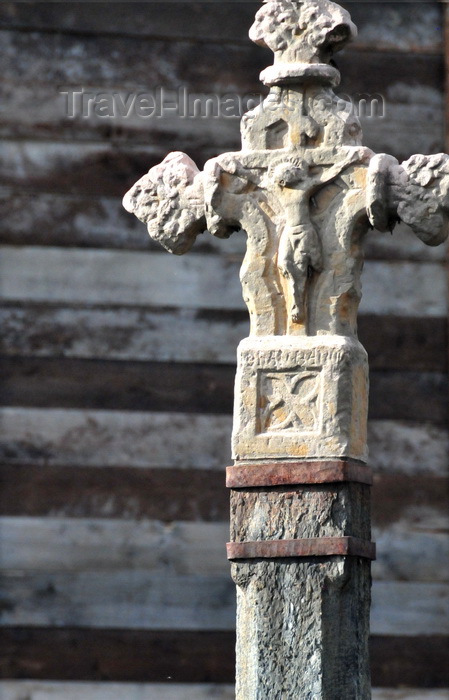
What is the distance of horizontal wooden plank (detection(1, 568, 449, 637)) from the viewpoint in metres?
5.55

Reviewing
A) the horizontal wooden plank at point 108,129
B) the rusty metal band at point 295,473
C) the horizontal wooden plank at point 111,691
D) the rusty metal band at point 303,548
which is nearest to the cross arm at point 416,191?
the rusty metal band at point 295,473

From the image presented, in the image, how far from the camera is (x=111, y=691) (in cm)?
551

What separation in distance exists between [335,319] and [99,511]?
2224 mm

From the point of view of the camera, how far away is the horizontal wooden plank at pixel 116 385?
5672 millimetres

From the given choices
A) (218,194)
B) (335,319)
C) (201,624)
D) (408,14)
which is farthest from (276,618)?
(408,14)

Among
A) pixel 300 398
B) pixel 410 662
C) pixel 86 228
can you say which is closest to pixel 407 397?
pixel 410 662

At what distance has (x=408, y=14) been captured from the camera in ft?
19.7

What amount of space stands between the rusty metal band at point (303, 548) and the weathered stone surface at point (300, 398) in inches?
7.3

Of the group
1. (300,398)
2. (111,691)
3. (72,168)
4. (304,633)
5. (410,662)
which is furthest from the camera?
(72,168)

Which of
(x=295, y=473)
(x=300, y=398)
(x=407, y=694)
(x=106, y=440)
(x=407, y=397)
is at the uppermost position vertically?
(x=407, y=397)

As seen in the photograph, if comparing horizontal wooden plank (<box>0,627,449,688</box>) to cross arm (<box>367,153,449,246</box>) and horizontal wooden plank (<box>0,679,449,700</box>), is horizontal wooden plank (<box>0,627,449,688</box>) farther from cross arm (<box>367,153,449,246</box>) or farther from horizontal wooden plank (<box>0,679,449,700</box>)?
cross arm (<box>367,153,449,246</box>)

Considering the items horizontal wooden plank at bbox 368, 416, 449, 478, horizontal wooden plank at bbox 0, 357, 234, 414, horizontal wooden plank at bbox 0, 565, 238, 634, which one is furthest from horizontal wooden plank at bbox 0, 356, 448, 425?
horizontal wooden plank at bbox 0, 565, 238, 634

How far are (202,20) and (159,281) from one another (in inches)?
38.8

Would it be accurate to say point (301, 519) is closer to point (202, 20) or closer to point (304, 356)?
point (304, 356)
